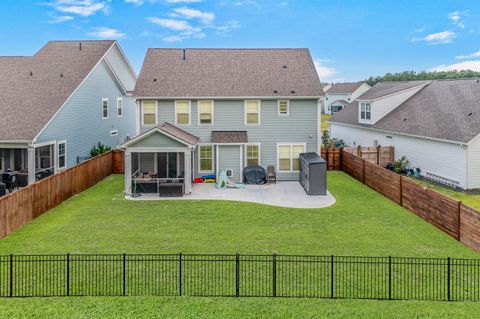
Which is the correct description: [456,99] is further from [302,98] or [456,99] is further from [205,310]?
[205,310]

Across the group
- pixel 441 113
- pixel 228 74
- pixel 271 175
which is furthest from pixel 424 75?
pixel 271 175

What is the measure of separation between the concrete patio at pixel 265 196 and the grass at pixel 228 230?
780 mm

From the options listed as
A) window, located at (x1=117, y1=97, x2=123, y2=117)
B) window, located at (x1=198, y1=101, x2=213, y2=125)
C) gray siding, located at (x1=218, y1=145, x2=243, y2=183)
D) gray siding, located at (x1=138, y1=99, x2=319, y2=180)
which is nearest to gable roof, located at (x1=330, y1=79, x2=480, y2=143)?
gray siding, located at (x1=138, y1=99, x2=319, y2=180)

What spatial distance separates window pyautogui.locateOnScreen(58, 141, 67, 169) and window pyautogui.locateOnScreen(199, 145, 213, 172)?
7.93 meters

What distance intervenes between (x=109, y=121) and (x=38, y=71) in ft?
21.0

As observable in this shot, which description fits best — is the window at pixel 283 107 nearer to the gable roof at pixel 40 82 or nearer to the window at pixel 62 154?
the gable roof at pixel 40 82

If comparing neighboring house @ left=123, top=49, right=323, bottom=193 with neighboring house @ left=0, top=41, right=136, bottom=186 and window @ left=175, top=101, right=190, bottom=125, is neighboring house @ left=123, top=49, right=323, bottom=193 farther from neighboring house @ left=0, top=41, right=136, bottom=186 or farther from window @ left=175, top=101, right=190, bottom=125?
neighboring house @ left=0, top=41, right=136, bottom=186

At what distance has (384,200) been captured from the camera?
20.4 meters

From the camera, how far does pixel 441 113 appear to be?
27.3 m

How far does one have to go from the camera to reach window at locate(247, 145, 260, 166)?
85.5 feet

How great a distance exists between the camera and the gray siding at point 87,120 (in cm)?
2434

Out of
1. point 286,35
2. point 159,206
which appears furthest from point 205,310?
point 286,35

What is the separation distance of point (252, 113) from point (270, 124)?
1.29m

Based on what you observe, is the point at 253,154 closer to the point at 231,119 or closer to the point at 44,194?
the point at 231,119
